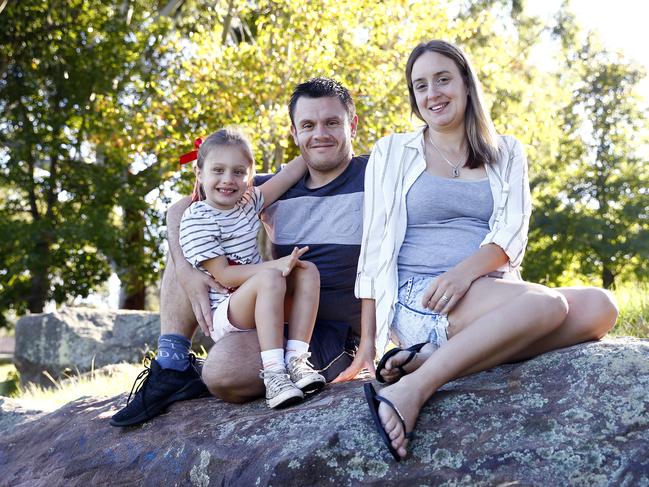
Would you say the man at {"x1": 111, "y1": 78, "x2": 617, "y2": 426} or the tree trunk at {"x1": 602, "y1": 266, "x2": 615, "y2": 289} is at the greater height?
the man at {"x1": 111, "y1": 78, "x2": 617, "y2": 426}

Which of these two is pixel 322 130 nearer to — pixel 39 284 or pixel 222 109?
pixel 222 109

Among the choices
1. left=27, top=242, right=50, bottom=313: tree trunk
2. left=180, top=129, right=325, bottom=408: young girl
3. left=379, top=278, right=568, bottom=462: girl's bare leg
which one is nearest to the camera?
left=379, top=278, right=568, bottom=462: girl's bare leg

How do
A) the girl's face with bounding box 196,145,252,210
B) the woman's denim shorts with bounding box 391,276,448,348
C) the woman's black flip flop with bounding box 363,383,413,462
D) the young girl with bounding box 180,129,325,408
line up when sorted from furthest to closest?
the girl's face with bounding box 196,145,252,210
the young girl with bounding box 180,129,325,408
the woman's denim shorts with bounding box 391,276,448,348
the woman's black flip flop with bounding box 363,383,413,462

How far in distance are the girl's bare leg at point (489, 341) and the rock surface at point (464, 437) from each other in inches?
3.5

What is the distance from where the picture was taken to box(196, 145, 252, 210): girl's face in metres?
3.56

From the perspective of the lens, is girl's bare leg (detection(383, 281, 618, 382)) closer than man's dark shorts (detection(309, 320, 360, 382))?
Yes

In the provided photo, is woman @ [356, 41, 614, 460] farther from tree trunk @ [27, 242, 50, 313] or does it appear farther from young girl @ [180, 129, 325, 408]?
tree trunk @ [27, 242, 50, 313]

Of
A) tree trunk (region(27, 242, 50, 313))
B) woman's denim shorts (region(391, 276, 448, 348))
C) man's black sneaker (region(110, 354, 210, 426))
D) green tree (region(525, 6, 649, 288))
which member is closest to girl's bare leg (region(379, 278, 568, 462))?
woman's denim shorts (region(391, 276, 448, 348))

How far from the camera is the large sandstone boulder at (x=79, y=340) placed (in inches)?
382

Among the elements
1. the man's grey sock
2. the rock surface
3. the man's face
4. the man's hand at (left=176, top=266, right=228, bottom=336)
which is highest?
the man's face

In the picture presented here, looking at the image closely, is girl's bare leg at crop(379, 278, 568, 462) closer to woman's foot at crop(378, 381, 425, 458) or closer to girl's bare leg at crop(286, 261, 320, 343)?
woman's foot at crop(378, 381, 425, 458)

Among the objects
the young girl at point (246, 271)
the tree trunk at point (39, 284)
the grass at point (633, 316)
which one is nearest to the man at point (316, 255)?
the young girl at point (246, 271)

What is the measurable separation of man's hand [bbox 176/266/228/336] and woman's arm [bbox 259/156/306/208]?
0.55 m

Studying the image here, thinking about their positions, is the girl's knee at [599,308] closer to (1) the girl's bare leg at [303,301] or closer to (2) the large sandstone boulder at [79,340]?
(1) the girl's bare leg at [303,301]
